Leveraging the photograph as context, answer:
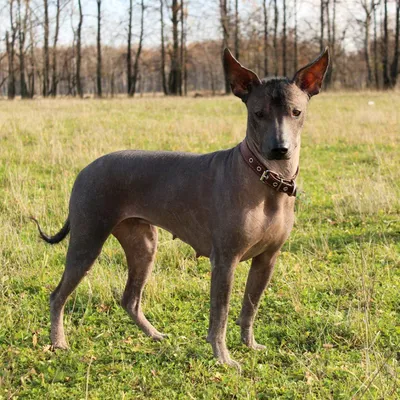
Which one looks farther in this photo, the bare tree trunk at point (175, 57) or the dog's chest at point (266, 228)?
the bare tree trunk at point (175, 57)

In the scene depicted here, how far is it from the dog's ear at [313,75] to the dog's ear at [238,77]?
256 mm

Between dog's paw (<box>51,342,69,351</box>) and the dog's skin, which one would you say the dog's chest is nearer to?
the dog's skin

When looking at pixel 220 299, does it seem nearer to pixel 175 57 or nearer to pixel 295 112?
pixel 295 112

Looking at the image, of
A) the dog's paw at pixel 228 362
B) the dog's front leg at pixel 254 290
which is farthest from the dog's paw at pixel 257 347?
the dog's paw at pixel 228 362

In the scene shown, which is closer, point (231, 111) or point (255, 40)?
point (231, 111)

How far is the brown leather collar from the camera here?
2854 millimetres

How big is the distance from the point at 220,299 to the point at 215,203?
566 millimetres

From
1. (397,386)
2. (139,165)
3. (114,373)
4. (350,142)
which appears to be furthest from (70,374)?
(350,142)

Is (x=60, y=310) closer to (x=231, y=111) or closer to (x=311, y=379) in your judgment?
(x=311, y=379)

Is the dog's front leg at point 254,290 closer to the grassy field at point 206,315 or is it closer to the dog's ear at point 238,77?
the grassy field at point 206,315

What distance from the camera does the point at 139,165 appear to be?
10.9 ft

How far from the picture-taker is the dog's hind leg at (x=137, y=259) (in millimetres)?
3670

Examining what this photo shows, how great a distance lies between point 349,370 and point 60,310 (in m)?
1.89

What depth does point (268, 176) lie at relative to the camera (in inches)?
112
